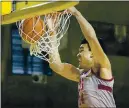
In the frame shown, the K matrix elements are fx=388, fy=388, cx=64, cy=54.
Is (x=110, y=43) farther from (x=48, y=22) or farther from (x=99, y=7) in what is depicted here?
(x=48, y=22)

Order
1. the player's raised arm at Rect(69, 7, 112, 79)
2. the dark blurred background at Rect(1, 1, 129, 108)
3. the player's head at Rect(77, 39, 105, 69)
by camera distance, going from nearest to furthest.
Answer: the player's raised arm at Rect(69, 7, 112, 79)
the player's head at Rect(77, 39, 105, 69)
the dark blurred background at Rect(1, 1, 129, 108)

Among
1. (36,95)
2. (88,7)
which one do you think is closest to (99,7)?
(88,7)

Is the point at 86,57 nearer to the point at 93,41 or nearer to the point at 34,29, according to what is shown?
the point at 93,41

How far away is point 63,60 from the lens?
10.8ft

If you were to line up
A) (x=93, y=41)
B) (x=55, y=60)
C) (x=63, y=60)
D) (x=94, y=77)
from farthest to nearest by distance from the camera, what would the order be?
1. (x=63, y=60)
2. (x=55, y=60)
3. (x=94, y=77)
4. (x=93, y=41)

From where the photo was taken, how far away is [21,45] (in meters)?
3.37

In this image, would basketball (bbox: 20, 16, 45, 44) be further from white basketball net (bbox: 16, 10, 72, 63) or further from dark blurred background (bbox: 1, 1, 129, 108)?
dark blurred background (bbox: 1, 1, 129, 108)

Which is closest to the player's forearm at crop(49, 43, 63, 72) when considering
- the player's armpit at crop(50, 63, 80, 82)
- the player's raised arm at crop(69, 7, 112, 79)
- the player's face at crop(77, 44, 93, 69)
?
the player's armpit at crop(50, 63, 80, 82)

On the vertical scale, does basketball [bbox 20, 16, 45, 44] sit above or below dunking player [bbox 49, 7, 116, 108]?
above

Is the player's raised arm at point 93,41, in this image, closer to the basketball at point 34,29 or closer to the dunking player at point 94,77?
the dunking player at point 94,77

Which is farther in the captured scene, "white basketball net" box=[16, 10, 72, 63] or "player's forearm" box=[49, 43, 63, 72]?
"player's forearm" box=[49, 43, 63, 72]

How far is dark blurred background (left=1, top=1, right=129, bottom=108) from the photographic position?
10.8 ft

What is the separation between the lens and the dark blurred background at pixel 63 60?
330 centimetres

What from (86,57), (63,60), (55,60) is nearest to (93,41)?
(86,57)
